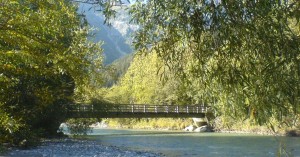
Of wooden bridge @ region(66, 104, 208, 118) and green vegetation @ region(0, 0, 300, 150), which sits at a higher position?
green vegetation @ region(0, 0, 300, 150)

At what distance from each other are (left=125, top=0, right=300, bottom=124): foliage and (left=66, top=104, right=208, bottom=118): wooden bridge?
10.3 m

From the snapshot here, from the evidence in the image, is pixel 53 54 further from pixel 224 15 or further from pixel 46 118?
pixel 46 118

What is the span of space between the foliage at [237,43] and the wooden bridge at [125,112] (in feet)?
33.8

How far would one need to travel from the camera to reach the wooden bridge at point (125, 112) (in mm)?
19000

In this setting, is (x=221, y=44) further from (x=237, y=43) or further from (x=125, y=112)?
(x=125, y=112)

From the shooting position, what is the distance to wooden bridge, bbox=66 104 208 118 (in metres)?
19.0

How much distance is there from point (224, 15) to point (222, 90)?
0.91m

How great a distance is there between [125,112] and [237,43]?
73.2 feet

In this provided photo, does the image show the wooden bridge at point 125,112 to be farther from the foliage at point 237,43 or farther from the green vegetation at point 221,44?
the foliage at point 237,43

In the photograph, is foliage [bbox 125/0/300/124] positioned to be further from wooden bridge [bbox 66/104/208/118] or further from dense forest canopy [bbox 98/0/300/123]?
wooden bridge [bbox 66/104/208/118]

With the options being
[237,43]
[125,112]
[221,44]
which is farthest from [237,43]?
[125,112]

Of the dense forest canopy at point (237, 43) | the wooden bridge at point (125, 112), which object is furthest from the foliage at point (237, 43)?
the wooden bridge at point (125, 112)

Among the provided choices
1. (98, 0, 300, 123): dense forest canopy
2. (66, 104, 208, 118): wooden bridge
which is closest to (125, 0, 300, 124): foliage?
(98, 0, 300, 123): dense forest canopy

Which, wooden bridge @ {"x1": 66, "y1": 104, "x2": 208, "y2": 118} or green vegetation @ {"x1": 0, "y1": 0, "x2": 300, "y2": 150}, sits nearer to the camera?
green vegetation @ {"x1": 0, "y1": 0, "x2": 300, "y2": 150}
